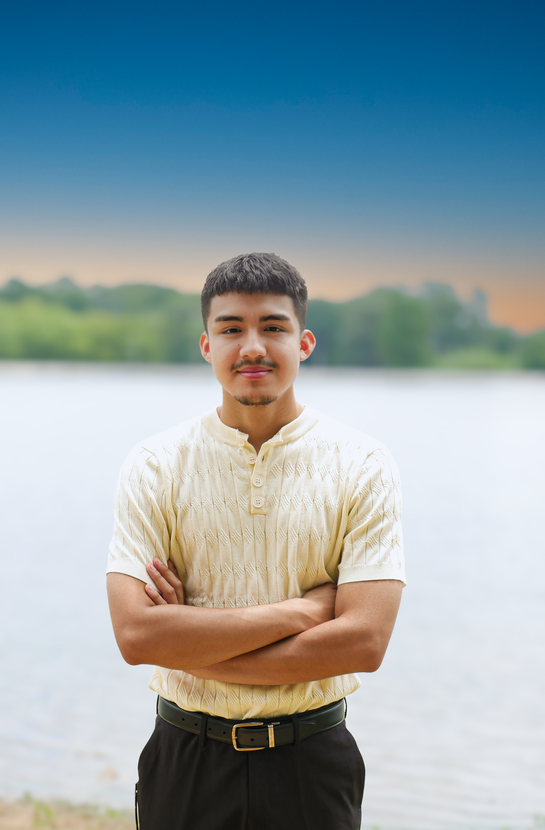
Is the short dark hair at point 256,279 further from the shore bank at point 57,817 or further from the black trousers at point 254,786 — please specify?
the shore bank at point 57,817

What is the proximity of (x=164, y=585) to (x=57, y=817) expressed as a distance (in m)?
2.08

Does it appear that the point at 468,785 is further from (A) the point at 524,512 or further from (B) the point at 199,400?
(B) the point at 199,400

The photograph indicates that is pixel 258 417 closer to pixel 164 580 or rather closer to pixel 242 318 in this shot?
pixel 242 318

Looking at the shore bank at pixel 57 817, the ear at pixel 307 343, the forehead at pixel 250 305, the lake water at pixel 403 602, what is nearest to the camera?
the forehead at pixel 250 305

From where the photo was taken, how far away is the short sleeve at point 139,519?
137 cm

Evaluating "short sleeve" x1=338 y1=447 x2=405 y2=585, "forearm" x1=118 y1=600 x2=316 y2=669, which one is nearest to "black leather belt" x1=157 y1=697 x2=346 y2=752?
"forearm" x1=118 y1=600 x2=316 y2=669

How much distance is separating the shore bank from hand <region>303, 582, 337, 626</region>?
1.93m

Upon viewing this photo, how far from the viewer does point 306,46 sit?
23.6 feet

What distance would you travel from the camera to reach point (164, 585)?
137 cm

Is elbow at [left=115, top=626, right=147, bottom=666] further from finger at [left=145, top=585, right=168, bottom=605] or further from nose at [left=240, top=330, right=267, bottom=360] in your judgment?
nose at [left=240, top=330, right=267, bottom=360]

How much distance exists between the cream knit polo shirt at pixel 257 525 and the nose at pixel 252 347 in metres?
0.18

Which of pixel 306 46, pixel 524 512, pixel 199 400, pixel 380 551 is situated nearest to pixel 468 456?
pixel 524 512

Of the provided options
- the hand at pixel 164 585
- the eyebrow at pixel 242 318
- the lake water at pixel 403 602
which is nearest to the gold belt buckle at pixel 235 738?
the hand at pixel 164 585

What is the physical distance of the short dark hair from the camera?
139 cm
